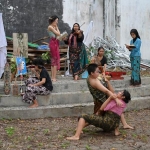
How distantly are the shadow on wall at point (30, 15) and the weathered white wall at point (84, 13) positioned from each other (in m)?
0.21

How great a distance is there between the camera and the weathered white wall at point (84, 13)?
12.2 meters

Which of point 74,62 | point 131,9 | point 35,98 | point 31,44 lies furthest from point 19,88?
point 131,9

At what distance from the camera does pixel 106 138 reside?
254 inches

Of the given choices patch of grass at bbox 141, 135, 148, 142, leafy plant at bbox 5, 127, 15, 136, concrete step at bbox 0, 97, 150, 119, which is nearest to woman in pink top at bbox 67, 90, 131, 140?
patch of grass at bbox 141, 135, 148, 142

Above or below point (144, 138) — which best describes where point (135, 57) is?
above

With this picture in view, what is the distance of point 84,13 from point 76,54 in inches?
137

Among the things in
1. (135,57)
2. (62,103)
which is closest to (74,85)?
(62,103)

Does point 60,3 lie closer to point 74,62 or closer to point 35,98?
point 74,62

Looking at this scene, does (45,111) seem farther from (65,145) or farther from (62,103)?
(65,145)

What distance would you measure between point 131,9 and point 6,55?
208 inches

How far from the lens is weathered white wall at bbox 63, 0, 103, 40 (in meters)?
12.2

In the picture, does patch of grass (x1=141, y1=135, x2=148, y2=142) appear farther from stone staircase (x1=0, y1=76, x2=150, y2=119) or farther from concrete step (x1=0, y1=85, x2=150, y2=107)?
concrete step (x1=0, y1=85, x2=150, y2=107)

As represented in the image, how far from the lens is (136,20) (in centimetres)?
1364

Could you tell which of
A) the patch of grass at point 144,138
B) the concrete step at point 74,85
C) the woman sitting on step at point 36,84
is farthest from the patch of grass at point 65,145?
the concrete step at point 74,85
